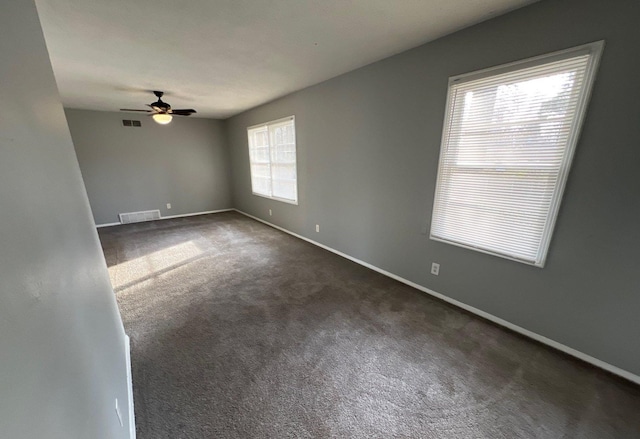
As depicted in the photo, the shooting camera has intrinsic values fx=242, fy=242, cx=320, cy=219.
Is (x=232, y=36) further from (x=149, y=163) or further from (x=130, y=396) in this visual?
(x=149, y=163)

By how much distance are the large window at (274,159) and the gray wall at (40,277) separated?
3348 millimetres

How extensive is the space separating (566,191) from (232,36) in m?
2.89

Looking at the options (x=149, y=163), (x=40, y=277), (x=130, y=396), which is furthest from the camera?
(x=149, y=163)

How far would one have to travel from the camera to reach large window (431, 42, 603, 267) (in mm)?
1661

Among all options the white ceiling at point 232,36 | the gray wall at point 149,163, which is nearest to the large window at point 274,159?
the white ceiling at point 232,36

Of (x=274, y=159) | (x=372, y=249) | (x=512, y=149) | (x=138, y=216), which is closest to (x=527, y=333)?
(x=512, y=149)

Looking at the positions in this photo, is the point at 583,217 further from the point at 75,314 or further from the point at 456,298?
the point at 75,314

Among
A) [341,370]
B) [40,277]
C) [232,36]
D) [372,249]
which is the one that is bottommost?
[341,370]

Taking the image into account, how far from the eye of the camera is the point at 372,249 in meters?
3.20

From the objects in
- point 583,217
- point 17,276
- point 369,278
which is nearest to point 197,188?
point 369,278

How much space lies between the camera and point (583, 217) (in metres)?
1.70

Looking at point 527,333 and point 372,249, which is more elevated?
point 372,249

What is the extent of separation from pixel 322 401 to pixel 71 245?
1514 mm

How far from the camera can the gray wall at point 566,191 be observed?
1531mm
